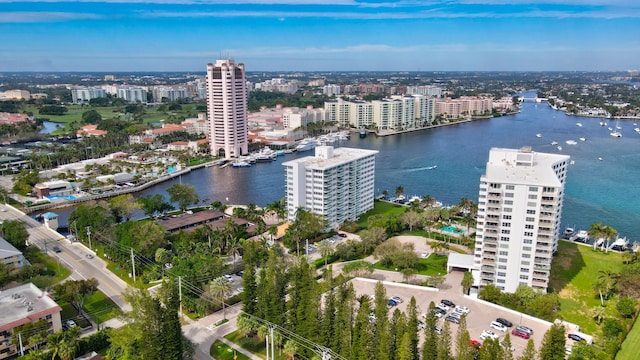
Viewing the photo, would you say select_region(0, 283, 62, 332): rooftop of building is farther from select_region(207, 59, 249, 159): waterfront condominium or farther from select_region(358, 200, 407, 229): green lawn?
select_region(207, 59, 249, 159): waterfront condominium

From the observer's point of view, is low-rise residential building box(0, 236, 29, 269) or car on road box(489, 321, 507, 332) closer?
car on road box(489, 321, 507, 332)

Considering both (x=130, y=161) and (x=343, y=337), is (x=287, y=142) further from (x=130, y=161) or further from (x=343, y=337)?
(x=343, y=337)

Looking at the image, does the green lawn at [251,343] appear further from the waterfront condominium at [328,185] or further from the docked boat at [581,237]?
the docked boat at [581,237]

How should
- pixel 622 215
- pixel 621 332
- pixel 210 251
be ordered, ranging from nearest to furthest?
pixel 621 332, pixel 210 251, pixel 622 215

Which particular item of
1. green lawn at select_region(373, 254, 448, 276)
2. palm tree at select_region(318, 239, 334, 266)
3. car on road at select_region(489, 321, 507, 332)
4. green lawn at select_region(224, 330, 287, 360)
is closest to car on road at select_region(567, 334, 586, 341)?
car on road at select_region(489, 321, 507, 332)

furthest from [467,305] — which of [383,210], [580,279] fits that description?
[383,210]

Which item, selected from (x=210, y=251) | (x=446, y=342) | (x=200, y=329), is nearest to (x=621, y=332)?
(x=446, y=342)

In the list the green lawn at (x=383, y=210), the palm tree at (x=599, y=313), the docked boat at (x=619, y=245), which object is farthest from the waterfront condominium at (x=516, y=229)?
the green lawn at (x=383, y=210)
